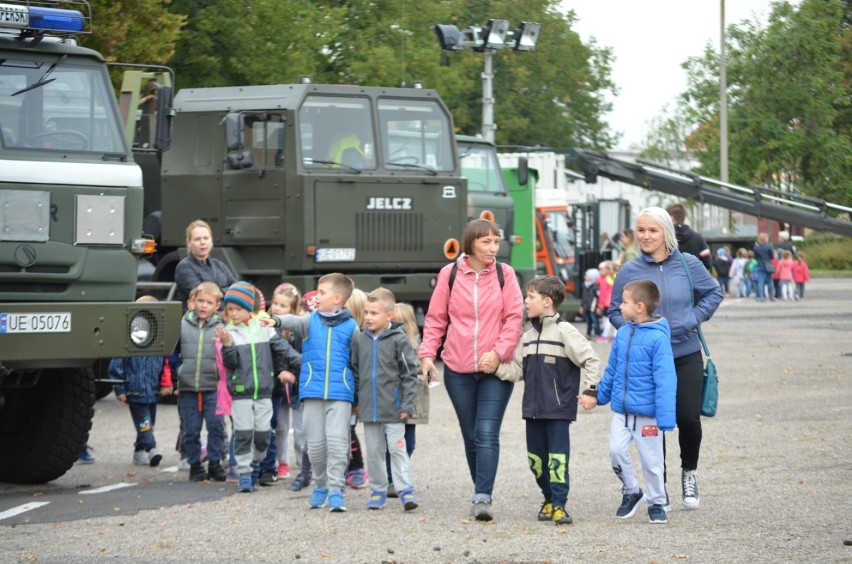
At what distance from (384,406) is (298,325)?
5.54 feet

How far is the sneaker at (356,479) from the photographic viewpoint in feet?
34.8

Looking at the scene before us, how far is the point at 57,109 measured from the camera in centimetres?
1030

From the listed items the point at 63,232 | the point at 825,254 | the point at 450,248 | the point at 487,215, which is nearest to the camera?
the point at 63,232

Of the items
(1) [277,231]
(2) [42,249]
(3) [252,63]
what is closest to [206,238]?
(2) [42,249]

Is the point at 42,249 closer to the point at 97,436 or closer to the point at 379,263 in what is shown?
the point at 97,436

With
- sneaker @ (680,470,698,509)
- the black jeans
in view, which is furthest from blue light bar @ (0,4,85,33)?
sneaker @ (680,470,698,509)

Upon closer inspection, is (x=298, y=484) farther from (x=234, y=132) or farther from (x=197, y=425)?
(x=234, y=132)

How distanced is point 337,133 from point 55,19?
836 centimetres

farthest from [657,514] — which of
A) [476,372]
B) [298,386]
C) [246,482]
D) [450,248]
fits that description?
[450,248]

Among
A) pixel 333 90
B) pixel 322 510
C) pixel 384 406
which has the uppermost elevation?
pixel 333 90

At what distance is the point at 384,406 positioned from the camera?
9.38 meters

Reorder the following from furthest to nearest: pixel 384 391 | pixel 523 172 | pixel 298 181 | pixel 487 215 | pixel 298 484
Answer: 1. pixel 523 172
2. pixel 487 215
3. pixel 298 181
4. pixel 298 484
5. pixel 384 391

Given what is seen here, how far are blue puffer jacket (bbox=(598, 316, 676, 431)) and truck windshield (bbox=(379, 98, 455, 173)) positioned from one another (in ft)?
33.5

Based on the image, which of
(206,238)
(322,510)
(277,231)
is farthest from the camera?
(277,231)
